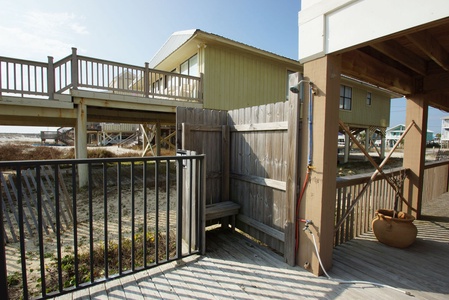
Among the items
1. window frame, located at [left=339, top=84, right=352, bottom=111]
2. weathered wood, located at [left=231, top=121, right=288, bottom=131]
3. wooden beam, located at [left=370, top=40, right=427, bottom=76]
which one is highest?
window frame, located at [left=339, top=84, right=352, bottom=111]

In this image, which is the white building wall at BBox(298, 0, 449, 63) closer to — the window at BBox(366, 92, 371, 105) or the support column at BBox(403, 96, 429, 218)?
the support column at BBox(403, 96, 429, 218)

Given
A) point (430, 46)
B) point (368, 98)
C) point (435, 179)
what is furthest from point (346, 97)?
point (430, 46)

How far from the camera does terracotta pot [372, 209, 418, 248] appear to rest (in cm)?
306

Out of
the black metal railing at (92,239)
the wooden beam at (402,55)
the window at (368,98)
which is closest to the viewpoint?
the black metal railing at (92,239)

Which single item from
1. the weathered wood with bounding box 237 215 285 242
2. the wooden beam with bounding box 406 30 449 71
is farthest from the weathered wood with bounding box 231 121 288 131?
the wooden beam with bounding box 406 30 449 71

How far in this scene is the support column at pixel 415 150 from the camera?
13.2 feet

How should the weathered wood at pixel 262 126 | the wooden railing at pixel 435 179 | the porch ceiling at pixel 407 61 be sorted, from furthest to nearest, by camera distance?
the wooden railing at pixel 435 179
the weathered wood at pixel 262 126
the porch ceiling at pixel 407 61

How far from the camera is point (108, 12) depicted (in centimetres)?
571

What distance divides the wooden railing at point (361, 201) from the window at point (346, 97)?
1081 centimetres

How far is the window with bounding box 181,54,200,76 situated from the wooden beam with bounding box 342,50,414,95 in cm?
655

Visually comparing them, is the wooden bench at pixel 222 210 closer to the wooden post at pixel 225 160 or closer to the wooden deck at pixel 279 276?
the wooden post at pixel 225 160

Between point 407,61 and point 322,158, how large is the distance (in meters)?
2.15

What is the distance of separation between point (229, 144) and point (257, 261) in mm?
1857

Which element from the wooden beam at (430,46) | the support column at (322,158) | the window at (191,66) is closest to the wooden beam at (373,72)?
the support column at (322,158)
